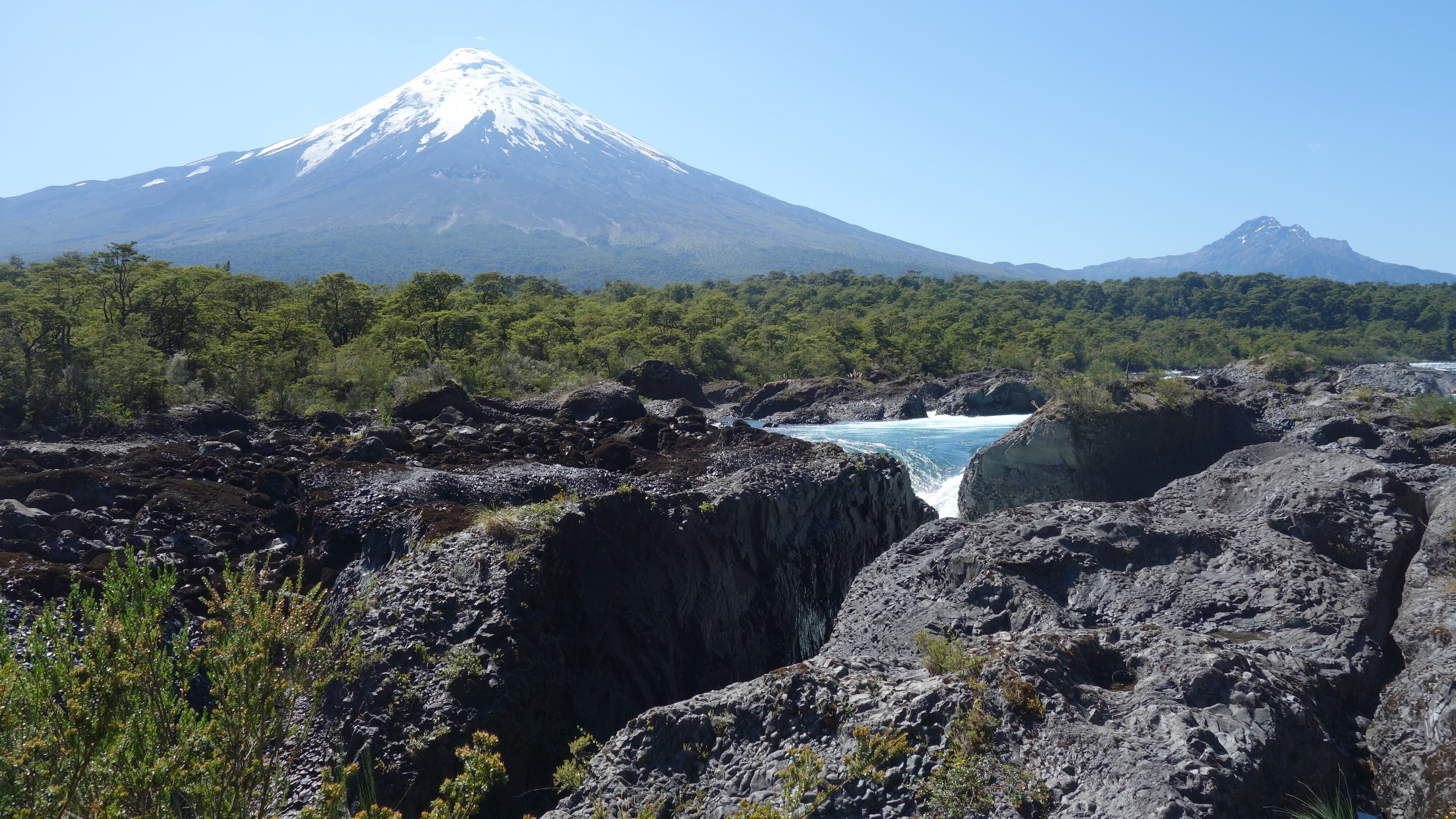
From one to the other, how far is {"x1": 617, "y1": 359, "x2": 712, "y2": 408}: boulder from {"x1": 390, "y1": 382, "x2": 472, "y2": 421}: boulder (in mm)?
11603

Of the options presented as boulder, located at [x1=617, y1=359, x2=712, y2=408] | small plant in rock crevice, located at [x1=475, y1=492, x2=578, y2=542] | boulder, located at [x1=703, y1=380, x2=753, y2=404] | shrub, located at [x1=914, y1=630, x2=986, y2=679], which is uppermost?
shrub, located at [x1=914, y1=630, x2=986, y2=679]

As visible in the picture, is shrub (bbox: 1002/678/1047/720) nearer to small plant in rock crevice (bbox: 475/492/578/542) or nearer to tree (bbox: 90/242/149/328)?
small plant in rock crevice (bbox: 475/492/578/542)

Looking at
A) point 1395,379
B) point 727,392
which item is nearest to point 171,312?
point 727,392

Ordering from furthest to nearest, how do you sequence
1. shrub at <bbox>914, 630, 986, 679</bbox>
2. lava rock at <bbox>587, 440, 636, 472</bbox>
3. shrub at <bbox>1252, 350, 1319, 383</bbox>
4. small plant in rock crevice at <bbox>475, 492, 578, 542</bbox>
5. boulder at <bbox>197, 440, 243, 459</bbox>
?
shrub at <bbox>1252, 350, 1319, 383</bbox> → boulder at <bbox>197, 440, 243, 459</bbox> → lava rock at <bbox>587, 440, 636, 472</bbox> → small plant in rock crevice at <bbox>475, 492, 578, 542</bbox> → shrub at <bbox>914, 630, 986, 679</bbox>

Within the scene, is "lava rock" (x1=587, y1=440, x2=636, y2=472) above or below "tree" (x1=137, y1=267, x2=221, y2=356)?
below

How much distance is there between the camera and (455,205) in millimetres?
163000

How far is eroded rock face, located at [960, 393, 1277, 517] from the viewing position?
49.1 ft

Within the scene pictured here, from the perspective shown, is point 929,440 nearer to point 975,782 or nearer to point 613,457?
point 613,457

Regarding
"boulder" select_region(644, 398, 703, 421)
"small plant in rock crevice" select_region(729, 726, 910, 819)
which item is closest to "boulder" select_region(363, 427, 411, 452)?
"boulder" select_region(644, 398, 703, 421)

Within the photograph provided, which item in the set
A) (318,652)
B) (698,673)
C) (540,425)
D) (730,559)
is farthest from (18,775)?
(540,425)

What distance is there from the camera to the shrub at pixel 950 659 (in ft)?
15.7

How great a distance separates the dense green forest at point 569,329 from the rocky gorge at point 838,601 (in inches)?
265

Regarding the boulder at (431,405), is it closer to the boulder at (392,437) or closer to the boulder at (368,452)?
the boulder at (392,437)

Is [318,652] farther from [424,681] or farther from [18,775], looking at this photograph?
[424,681]
